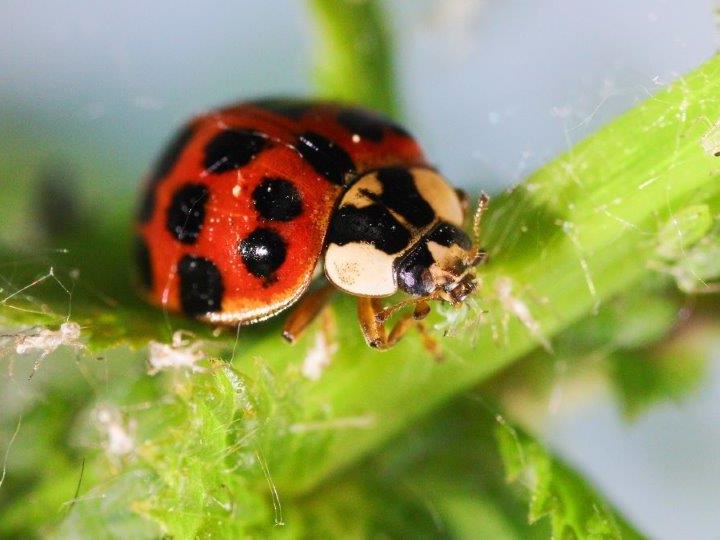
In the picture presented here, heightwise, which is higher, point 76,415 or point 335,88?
point 335,88

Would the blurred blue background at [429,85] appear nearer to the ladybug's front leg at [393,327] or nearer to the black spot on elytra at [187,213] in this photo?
the ladybug's front leg at [393,327]

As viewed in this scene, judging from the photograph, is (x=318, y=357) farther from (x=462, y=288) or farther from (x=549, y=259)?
(x=549, y=259)

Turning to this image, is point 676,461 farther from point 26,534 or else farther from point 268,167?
point 26,534

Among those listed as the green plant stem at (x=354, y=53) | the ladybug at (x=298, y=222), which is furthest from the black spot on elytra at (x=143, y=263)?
the green plant stem at (x=354, y=53)

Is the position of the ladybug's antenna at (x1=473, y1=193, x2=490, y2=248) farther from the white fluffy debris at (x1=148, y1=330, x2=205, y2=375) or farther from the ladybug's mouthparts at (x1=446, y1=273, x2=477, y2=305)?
the white fluffy debris at (x1=148, y1=330, x2=205, y2=375)

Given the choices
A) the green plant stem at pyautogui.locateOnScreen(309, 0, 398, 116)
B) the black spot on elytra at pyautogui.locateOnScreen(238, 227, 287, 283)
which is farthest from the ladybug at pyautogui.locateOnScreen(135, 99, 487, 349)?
the green plant stem at pyautogui.locateOnScreen(309, 0, 398, 116)

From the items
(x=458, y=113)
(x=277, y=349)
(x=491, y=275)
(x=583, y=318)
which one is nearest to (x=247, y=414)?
(x=277, y=349)
